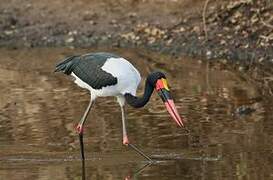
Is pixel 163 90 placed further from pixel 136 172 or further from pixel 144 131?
pixel 144 131

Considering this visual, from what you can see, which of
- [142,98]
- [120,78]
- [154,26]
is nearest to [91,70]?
[120,78]

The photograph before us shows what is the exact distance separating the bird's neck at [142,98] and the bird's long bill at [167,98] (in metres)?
0.16

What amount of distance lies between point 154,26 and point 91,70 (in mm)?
6097

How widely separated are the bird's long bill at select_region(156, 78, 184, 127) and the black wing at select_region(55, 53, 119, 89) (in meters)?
0.48

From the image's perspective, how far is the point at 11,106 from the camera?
10.5m

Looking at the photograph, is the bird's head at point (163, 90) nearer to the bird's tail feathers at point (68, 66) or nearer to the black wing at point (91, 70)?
the black wing at point (91, 70)

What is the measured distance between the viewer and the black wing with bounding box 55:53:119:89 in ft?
26.8

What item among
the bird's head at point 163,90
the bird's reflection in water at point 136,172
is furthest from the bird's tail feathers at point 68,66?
the bird's reflection in water at point 136,172

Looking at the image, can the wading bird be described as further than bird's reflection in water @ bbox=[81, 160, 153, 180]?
Yes

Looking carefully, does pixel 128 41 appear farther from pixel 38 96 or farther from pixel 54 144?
pixel 54 144

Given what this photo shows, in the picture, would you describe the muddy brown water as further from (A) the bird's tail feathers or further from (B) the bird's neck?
(A) the bird's tail feathers

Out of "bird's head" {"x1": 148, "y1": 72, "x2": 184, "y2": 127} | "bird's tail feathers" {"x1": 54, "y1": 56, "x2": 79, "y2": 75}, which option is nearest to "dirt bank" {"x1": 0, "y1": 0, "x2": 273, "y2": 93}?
"bird's tail feathers" {"x1": 54, "y1": 56, "x2": 79, "y2": 75}

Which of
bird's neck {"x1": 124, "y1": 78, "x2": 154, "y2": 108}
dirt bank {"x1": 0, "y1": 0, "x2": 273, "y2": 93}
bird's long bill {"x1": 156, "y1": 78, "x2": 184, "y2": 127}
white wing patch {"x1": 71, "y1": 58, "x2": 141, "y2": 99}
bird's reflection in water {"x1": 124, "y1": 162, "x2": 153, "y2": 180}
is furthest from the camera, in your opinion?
dirt bank {"x1": 0, "y1": 0, "x2": 273, "y2": 93}

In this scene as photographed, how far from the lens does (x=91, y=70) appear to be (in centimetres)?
834
